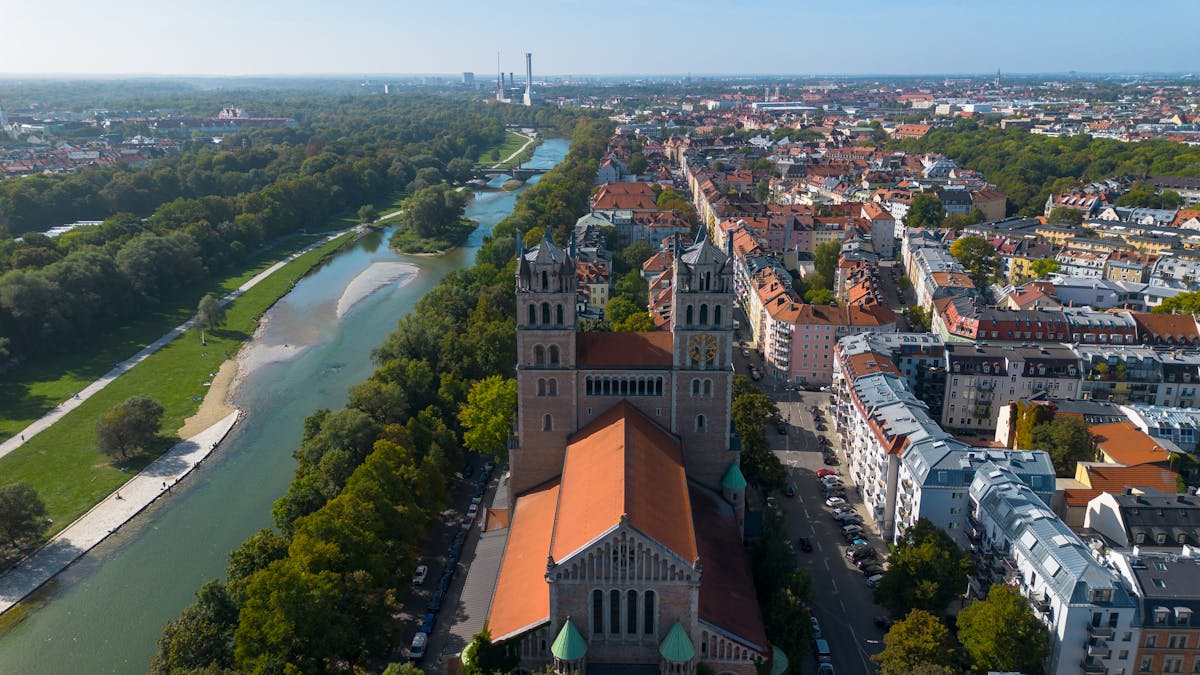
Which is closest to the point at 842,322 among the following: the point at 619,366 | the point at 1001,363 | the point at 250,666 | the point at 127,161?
the point at 1001,363

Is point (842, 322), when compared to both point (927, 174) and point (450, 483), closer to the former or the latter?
point (450, 483)

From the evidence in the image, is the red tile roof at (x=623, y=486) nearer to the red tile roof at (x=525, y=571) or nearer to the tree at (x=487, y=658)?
the red tile roof at (x=525, y=571)

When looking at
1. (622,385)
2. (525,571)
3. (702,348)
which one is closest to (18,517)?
(525,571)

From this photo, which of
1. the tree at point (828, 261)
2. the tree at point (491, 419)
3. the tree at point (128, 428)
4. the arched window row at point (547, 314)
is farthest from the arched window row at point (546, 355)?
the tree at point (828, 261)

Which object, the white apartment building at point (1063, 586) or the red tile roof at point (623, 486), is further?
the white apartment building at point (1063, 586)

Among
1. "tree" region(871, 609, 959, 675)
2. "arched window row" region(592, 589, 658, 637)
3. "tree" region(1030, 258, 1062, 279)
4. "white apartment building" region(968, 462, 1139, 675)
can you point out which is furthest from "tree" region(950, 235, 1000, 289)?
"arched window row" region(592, 589, 658, 637)

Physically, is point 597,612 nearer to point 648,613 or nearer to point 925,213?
point 648,613

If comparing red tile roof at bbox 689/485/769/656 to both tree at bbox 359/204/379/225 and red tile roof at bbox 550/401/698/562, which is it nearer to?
red tile roof at bbox 550/401/698/562
